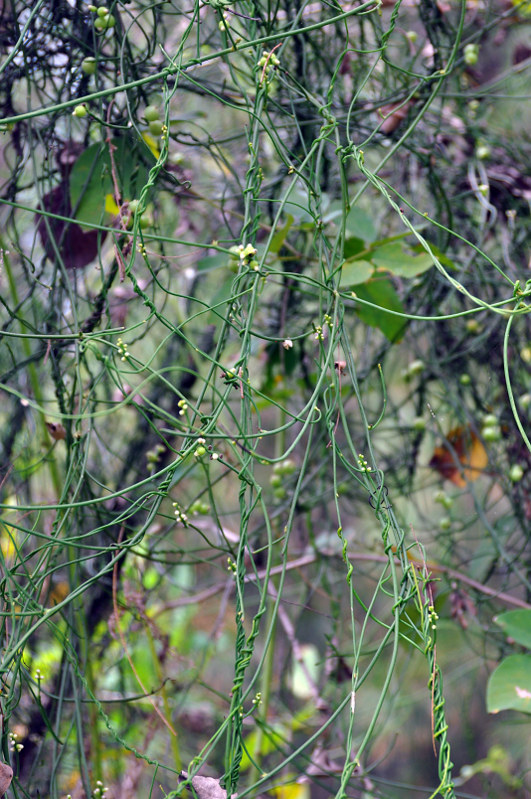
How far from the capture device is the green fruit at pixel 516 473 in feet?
3.48

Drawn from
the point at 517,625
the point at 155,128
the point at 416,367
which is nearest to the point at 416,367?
the point at 416,367

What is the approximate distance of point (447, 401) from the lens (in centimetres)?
119

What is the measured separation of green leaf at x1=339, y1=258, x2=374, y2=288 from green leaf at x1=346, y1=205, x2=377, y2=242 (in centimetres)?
7

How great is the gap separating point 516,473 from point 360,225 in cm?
45

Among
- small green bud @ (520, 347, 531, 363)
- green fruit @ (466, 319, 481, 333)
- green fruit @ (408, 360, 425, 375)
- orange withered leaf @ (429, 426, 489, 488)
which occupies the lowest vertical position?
orange withered leaf @ (429, 426, 489, 488)

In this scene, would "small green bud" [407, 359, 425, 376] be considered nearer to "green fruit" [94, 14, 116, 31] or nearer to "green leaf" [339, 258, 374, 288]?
"green leaf" [339, 258, 374, 288]

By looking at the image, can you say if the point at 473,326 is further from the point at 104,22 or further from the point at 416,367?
the point at 104,22

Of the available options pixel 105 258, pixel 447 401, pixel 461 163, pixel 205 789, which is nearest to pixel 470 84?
pixel 461 163

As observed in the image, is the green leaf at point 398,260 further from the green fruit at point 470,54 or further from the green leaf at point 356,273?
the green fruit at point 470,54

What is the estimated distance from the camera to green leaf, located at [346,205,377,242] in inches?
35.7

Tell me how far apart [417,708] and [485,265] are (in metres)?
1.79

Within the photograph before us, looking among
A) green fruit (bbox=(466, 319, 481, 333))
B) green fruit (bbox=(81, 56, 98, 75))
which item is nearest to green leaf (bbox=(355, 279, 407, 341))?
green fruit (bbox=(466, 319, 481, 333))

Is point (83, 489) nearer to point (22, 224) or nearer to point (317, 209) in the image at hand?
point (317, 209)

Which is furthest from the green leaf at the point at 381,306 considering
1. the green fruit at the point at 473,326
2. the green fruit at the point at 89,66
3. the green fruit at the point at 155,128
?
the green fruit at the point at 89,66
